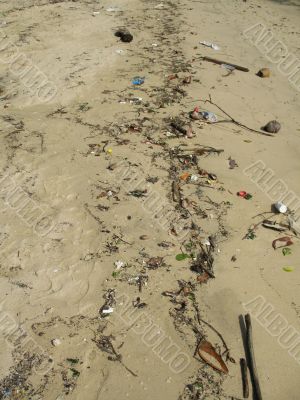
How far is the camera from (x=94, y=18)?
7.75 meters

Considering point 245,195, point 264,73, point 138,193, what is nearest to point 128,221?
point 138,193

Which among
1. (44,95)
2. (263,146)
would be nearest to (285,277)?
(263,146)

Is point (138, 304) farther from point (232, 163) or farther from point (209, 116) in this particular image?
point (209, 116)

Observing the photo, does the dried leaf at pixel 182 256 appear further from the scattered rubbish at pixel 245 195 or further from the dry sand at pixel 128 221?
the scattered rubbish at pixel 245 195

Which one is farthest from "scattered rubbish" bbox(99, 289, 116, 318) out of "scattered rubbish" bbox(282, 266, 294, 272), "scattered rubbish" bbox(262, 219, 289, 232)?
"scattered rubbish" bbox(262, 219, 289, 232)

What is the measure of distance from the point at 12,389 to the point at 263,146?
3702 millimetres

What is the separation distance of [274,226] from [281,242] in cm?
18

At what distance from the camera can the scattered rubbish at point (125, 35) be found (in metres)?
6.90

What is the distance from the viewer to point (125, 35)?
22.6ft

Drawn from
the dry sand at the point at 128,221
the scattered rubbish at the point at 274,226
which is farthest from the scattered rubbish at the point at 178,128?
the scattered rubbish at the point at 274,226

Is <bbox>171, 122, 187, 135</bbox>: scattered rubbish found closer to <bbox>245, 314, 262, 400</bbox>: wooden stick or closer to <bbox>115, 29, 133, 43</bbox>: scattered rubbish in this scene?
<bbox>245, 314, 262, 400</bbox>: wooden stick

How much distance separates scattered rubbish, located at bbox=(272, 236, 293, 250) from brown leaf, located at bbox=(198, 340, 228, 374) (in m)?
1.16

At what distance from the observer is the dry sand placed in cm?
274

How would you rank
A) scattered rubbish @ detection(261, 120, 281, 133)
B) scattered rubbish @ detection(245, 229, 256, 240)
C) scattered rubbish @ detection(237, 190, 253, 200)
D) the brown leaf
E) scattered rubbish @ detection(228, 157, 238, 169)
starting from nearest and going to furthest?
1. the brown leaf
2. scattered rubbish @ detection(245, 229, 256, 240)
3. scattered rubbish @ detection(237, 190, 253, 200)
4. scattered rubbish @ detection(228, 157, 238, 169)
5. scattered rubbish @ detection(261, 120, 281, 133)
